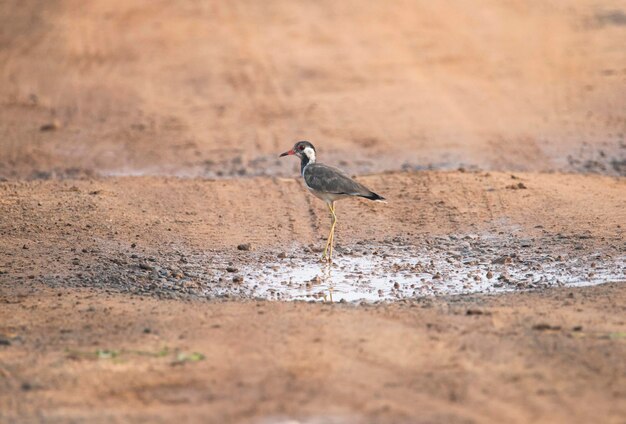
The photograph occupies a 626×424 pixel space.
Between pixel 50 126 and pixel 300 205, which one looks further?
pixel 50 126

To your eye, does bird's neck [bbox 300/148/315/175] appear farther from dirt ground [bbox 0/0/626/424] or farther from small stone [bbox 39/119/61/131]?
small stone [bbox 39/119/61/131]

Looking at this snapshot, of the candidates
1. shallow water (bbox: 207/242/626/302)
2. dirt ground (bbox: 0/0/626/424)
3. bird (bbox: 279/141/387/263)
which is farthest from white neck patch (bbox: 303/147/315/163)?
shallow water (bbox: 207/242/626/302)

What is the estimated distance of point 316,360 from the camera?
7414 millimetres

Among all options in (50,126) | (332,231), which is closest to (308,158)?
(332,231)

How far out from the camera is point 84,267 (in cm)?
1012

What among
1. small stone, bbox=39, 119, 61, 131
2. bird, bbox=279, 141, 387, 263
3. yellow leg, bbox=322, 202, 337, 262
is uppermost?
bird, bbox=279, 141, 387, 263

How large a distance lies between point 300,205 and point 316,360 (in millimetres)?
5384

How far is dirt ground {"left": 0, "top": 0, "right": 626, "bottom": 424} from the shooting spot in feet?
23.2

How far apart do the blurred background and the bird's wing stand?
2954mm

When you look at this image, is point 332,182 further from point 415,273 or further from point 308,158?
point 415,273

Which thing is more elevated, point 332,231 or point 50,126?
point 332,231

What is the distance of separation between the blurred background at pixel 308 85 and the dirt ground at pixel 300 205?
0.18 ft

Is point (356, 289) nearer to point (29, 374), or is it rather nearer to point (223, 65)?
point (29, 374)

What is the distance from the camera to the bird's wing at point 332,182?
1113 centimetres
